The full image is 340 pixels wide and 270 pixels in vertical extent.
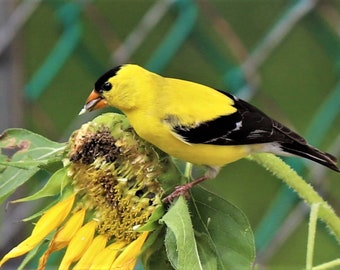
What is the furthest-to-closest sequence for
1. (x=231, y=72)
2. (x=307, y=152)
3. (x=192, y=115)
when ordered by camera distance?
(x=231, y=72) → (x=307, y=152) → (x=192, y=115)

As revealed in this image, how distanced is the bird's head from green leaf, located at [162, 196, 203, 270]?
0.32 meters

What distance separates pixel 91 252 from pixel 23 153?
16cm

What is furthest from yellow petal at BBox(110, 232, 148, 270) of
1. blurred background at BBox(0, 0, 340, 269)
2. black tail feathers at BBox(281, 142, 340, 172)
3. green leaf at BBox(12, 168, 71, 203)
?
blurred background at BBox(0, 0, 340, 269)

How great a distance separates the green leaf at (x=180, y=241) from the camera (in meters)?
0.93

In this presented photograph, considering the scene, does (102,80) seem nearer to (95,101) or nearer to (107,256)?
(95,101)

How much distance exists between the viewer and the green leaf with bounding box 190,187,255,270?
0.99 metres

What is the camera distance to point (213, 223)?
1.02m

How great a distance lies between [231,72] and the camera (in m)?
3.19

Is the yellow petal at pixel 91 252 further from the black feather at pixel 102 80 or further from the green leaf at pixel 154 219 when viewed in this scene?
the black feather at pixel 102 80

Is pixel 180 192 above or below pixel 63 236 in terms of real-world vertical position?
above

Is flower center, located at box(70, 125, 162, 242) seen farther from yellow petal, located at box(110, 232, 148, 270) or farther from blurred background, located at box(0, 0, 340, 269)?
blurred background, located at box(0, 0, 340, 269)

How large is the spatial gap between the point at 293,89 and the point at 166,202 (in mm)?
3907

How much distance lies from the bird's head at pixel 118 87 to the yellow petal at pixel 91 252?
26 centimetres

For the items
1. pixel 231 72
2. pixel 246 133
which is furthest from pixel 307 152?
pixel 231 72
